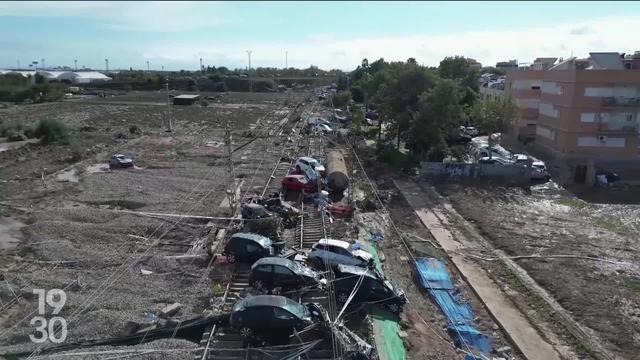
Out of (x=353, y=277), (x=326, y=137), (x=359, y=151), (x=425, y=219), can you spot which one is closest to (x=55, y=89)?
(x=326, y=137)

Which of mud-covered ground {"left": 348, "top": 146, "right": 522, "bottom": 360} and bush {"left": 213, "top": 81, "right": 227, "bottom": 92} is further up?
bush {"left": 213, "top": 81, "right": 227, "bottom": 92}

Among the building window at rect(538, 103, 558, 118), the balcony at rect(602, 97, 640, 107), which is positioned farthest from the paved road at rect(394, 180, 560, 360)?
the building window at rect(538, 103, 558, 118)

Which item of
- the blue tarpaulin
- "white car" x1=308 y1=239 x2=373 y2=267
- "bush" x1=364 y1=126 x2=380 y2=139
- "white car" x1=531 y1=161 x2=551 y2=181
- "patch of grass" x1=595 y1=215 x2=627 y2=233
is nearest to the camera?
the blue tarpaulin

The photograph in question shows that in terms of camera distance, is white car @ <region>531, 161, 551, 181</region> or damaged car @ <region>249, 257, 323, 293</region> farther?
white car @ <region>531, 161, 551, 181</region>

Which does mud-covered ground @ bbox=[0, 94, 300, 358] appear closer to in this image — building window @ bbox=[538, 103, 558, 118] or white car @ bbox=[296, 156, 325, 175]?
white car @ bbox=[296, 156, 325, 175]

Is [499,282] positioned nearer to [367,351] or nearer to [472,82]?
[367,351]

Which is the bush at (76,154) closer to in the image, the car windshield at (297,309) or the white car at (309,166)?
the white car at (309,166)

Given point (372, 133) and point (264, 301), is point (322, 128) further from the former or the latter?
point (264, 301)
